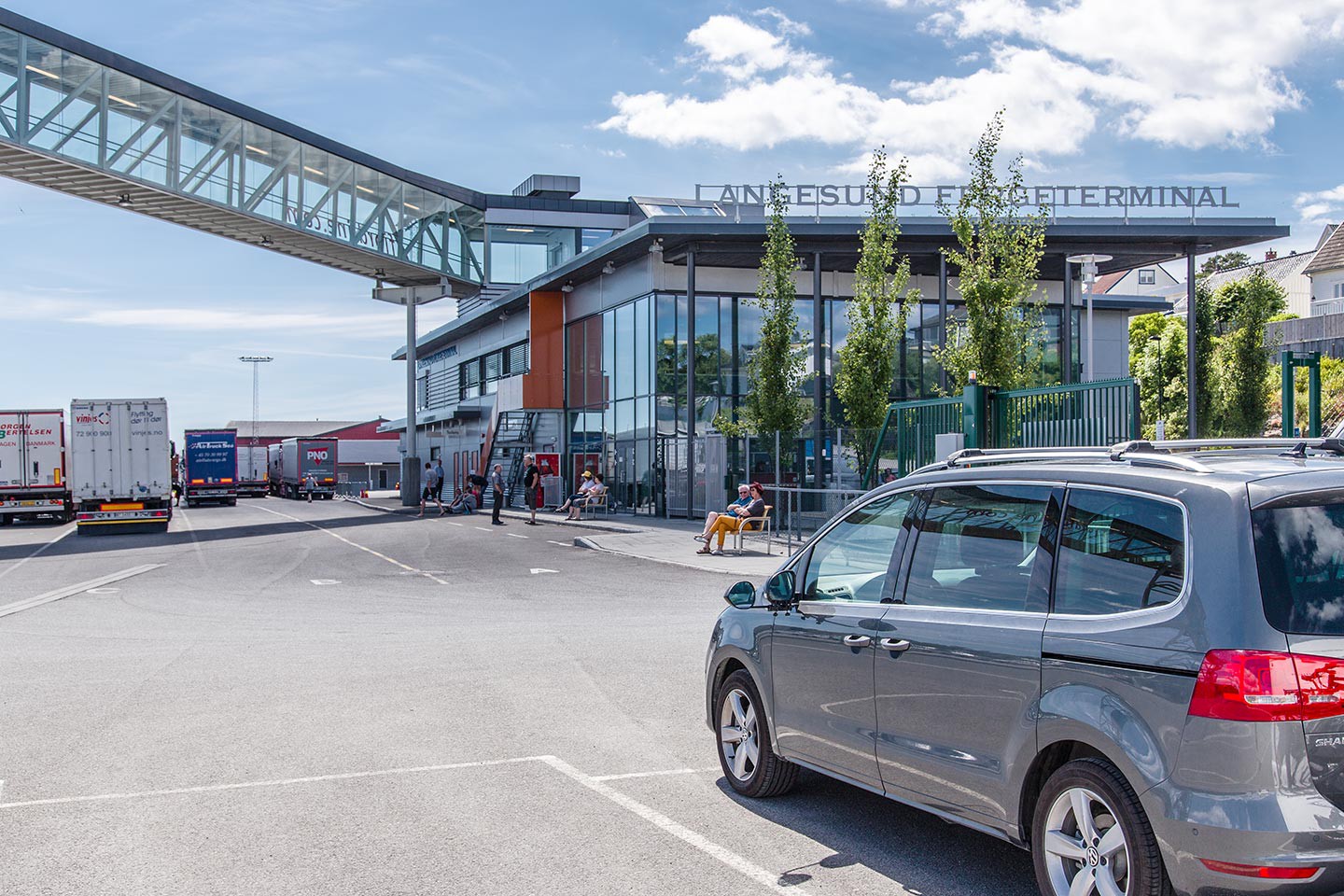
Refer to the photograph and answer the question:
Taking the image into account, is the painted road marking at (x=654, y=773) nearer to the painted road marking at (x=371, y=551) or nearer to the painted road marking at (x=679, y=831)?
the painted road marking at (x=679, y=831)

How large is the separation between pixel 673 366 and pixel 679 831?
30710 mm

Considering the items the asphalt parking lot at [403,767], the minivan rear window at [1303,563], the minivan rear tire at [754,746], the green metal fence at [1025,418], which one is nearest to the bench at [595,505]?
the green metal fence at [1025,418]

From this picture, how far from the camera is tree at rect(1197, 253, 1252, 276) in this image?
9964 cm

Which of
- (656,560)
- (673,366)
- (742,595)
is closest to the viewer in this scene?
(742,595)

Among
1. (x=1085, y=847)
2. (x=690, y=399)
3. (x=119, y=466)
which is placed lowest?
(x=1085, y=847)

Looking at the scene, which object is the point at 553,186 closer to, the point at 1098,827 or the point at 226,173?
the point at 226,173

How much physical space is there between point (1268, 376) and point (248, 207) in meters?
31.4

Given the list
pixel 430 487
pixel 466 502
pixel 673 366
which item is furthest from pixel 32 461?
pixel 673 366

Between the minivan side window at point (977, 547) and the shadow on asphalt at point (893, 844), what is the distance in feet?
3.69

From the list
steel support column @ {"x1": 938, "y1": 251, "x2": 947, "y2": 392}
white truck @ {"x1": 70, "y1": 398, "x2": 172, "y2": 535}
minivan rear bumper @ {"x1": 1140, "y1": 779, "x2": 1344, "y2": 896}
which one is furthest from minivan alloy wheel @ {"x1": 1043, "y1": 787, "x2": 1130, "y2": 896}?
white truck @ {"x1": 70, "y1": 398, "x2": 172, "y2": 535}

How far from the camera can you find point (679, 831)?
18.8 ft

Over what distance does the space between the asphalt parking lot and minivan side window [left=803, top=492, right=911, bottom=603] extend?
3.66ft

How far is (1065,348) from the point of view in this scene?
3872cm

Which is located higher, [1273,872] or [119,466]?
[119,466]
